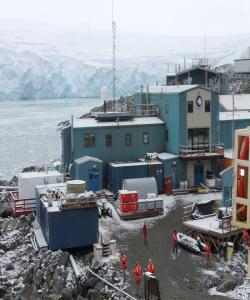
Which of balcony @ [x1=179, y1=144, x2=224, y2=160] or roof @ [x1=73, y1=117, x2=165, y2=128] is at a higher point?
roof @ [x1=73, y1=117, x2=165, y2=128]

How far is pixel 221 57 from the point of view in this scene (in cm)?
10856

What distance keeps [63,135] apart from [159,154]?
538 cm

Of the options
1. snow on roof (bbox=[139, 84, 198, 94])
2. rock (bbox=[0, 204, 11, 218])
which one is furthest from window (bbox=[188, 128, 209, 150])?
rock (bbox=[0, 204, 11, 218])

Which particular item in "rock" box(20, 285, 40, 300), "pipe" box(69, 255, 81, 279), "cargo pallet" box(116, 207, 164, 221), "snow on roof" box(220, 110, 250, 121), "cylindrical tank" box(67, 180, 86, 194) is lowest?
"rock" box(20, 285, 40, 300)

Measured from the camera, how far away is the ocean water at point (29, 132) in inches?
2116

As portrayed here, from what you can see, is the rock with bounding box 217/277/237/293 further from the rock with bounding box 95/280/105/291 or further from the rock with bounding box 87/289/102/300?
the rock with bounding box 87/289/102/300

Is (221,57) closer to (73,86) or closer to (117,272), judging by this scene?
(73,86)

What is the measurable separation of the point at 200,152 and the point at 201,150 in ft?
0.63

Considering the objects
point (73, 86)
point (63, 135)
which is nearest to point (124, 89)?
point (73, 86)

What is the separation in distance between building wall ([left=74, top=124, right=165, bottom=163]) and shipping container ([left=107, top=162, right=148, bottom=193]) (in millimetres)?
1515

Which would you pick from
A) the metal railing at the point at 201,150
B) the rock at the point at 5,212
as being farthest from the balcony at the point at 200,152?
the rock at the point at 5,212

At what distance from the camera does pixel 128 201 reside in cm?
2453

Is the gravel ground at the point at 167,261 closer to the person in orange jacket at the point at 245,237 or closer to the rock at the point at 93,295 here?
the rock at the point at 93,295

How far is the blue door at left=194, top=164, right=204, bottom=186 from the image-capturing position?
2973cm
